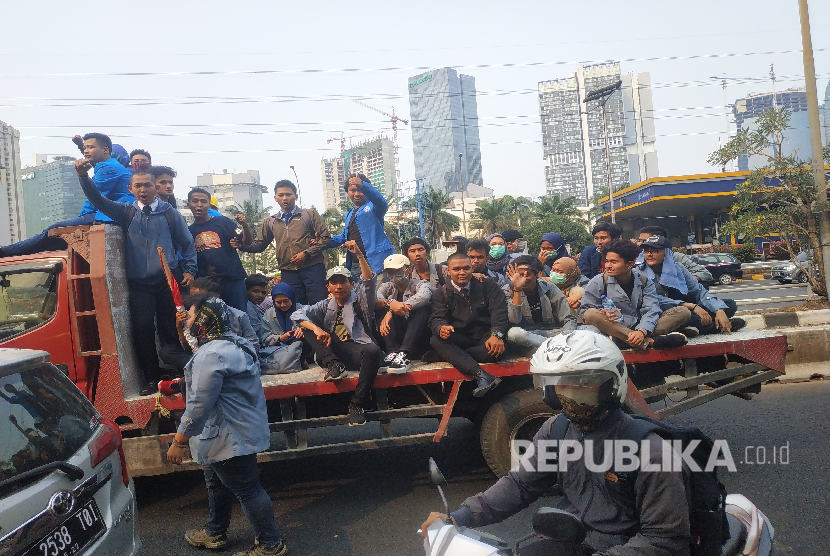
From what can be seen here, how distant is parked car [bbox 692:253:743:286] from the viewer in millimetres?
26047

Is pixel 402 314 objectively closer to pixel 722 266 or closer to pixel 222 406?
pixel 222 406

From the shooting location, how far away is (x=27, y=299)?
14.1 feet

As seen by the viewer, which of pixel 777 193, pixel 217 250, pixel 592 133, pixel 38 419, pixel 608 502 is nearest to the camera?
pixel 608 502

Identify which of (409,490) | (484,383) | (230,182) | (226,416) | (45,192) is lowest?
(409,490)

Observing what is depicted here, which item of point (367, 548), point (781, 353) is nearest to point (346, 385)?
point (367, 548)

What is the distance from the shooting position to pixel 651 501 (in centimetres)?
191

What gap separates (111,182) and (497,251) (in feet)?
12.5

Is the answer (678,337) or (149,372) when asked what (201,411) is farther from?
(678,337)

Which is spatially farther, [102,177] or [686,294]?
[102,177]

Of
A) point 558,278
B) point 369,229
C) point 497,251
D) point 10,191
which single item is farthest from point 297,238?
point 10,191

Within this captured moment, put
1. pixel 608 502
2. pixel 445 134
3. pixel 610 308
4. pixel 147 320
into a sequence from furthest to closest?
pixel 445 134 → pixel 610 308 → pixel 147 320 → pixel 608 502

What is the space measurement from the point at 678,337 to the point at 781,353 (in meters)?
0.85

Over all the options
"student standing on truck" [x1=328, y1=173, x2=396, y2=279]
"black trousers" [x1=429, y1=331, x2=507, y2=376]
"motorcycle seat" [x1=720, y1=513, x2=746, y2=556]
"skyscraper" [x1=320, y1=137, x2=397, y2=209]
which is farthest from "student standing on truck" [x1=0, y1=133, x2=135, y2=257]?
"skyscraper" [x1=320, y1=137, x2=397, y2=209]

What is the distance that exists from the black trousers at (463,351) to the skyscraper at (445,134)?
417ft
